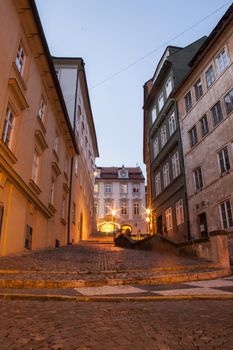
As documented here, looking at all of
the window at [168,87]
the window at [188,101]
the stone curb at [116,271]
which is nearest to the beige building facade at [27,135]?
the stone curb at [116,271]

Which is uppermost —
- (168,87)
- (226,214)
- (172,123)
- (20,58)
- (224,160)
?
(168,87)

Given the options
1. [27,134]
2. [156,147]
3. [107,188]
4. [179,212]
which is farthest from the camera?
[107,188]

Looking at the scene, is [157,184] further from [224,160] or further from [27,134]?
[27,134]

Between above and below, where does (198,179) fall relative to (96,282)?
above

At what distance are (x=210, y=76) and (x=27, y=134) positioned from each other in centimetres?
1392

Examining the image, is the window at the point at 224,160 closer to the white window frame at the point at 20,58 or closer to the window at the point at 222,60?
the window at the point at 222,60

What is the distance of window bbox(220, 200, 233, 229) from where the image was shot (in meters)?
16.4

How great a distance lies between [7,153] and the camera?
412 inches

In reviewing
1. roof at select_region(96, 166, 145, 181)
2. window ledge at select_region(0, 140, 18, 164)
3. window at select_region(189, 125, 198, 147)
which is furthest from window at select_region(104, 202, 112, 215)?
window ledge at select_region(0, 140, 18, 164)

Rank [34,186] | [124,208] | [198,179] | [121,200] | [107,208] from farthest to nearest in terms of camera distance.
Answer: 1. [121,200]
2. [107,208]
3. [124,208]
4. [198,179]
5. [34,186]

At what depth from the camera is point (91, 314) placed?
3.54 m

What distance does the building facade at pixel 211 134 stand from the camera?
56.2ft

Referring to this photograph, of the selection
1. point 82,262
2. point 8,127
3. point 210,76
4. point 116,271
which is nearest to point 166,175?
point 210,76

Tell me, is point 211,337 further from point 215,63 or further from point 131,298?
point 215,63
